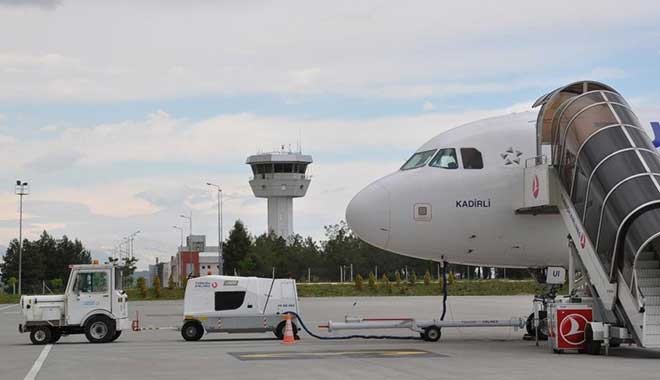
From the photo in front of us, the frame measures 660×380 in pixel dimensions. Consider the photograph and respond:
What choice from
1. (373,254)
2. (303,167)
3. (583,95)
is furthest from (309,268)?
(583,95)

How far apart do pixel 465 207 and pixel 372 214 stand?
2.35 metres

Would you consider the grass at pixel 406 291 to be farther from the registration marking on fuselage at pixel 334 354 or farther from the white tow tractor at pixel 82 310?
the registration marking on fuselage at pixel 334 354

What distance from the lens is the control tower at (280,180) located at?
154000 millimetres

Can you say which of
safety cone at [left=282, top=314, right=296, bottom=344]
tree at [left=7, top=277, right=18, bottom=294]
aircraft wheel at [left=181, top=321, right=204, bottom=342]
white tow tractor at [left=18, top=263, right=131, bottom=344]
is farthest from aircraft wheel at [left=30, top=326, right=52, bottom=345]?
tree at [left=7, top=277, right=18, bottom=294]

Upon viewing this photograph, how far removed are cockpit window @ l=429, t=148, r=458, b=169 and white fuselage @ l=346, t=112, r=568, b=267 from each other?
4.1 inches

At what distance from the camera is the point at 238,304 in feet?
104

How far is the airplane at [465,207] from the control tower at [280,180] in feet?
419

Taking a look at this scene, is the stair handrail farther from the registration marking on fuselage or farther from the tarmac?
the registration marking on fuselage

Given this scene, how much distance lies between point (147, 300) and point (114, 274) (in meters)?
46.3

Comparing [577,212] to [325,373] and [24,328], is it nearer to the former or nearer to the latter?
[325,373]

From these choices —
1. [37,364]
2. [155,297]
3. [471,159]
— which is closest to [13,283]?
[155,297]

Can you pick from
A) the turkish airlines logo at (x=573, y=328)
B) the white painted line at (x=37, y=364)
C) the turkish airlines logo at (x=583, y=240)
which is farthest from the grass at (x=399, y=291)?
the turkish airlines logo at (x=573, y=328)

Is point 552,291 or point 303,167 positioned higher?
point 303,167

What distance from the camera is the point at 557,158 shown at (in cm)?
2430
